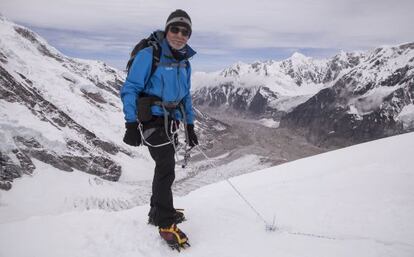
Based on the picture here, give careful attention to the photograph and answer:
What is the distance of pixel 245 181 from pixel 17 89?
546ft

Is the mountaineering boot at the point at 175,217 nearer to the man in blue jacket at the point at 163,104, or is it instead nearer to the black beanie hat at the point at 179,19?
the man in blue jacket at the point at 163,104

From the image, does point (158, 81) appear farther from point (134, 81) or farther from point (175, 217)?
point (175, 217)

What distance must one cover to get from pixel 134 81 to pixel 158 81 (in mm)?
447

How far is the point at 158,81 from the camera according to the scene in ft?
21.4

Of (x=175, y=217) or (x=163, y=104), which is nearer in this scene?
(x=163, y=104)

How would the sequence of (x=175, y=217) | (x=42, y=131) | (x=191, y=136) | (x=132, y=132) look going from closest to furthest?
(x=132, y=132) → (x=175, y=217) → (x=191, y=136) → (x=42, y=131)

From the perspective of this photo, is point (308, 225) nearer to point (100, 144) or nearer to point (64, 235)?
point (64, 235)

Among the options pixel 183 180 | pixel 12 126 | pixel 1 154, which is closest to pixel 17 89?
pixel 12 126

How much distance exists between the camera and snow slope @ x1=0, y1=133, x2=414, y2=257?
586cm

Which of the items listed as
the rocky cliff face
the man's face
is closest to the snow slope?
the man's face

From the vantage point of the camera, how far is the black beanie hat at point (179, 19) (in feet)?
20.8

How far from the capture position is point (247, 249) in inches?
236

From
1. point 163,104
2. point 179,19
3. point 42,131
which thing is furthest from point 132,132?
point 42,131

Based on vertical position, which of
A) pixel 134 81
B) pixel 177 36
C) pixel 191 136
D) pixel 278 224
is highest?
pixel 177 36
